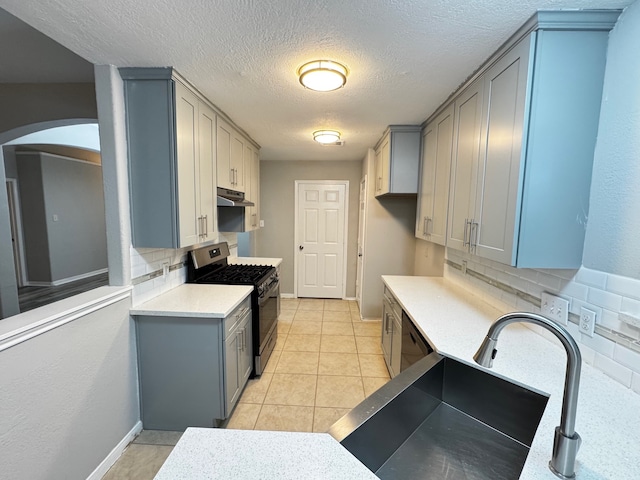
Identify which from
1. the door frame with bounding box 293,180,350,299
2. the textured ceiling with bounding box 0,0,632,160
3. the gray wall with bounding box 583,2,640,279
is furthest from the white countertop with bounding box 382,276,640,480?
the door frame with bounding box 293,180,350,299

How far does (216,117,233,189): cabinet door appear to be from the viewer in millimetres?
2508

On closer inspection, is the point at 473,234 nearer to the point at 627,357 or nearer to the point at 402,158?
the point at 627,357

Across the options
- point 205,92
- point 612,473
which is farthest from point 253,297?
point 612,473

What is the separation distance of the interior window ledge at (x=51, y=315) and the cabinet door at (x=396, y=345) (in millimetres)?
2006

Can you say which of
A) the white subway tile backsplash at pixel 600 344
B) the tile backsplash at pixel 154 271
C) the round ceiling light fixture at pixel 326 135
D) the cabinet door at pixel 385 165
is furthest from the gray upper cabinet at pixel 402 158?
the tile backsplash at pixel 154 271

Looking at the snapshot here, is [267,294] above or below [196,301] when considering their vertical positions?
below

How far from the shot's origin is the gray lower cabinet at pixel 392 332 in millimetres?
2230

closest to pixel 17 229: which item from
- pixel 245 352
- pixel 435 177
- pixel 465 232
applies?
pixel 245 352

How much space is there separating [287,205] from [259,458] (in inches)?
169

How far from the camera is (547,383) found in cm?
109

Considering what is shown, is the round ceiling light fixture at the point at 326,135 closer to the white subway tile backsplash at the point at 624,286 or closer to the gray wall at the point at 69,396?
the gray wall at the point at 69,396

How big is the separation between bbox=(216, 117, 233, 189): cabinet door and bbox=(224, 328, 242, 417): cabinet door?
4.58 feet

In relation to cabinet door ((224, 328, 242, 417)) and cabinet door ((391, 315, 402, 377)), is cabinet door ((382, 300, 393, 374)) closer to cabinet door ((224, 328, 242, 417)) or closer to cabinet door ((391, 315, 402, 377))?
cabinet door ((391, 315, 402, 377))

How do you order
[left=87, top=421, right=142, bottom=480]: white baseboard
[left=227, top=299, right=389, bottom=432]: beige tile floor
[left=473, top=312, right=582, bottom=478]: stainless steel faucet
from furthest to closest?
[left=227, top=299, right=389, bottom=432]: beige tile floor → [left=87, top=421, right=142, bottom=480]: white baseboard → [left=473, top=312, right=582, bottom=478]: stainless steel faucet
